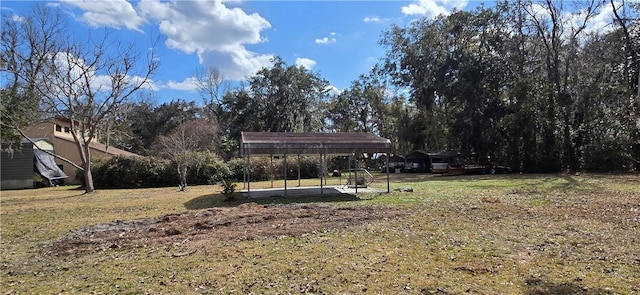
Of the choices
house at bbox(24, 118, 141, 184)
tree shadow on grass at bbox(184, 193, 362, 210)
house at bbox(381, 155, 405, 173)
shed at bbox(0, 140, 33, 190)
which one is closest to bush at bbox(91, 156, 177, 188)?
shed at bbox(0, 140, 33, 190)

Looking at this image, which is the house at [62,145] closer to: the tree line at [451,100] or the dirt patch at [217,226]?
the tree line at [451,100]

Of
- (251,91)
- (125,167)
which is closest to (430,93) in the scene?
(251,91)

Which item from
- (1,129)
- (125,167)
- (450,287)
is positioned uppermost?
(1,129)

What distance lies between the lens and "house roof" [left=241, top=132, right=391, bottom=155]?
13.6 m

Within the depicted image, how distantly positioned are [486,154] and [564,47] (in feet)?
32.4

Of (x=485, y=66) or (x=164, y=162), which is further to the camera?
(x=485, y=66)

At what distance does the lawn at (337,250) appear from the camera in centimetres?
475

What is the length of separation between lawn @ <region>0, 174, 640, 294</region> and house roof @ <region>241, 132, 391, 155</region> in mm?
2843

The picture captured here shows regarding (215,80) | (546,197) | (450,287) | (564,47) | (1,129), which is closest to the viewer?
(450,287)

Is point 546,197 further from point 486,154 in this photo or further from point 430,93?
point 430,93

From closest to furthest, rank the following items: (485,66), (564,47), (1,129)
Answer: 1. (1,129)
2. (564,47)
3. (485,66)

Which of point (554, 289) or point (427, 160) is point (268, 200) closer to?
point (554, 289)

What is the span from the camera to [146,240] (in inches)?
297

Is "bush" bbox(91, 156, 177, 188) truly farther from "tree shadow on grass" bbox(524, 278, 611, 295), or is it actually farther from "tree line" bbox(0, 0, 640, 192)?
"tree shadow on grass" bbox(524, 278, 611, 295)
